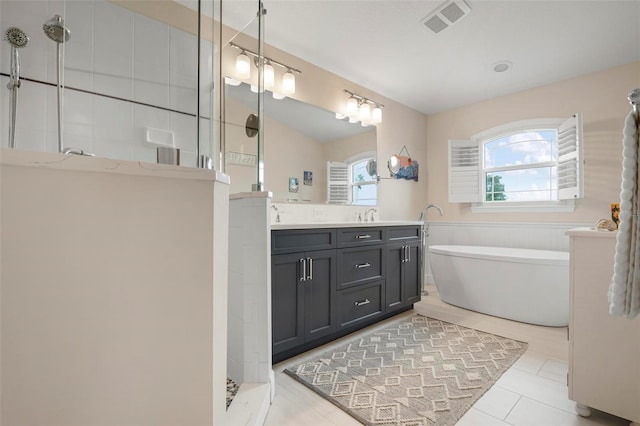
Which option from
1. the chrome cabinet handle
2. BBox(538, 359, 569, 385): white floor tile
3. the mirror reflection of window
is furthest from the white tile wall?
the mirror reflection of window

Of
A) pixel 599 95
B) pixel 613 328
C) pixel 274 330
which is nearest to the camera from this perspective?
pixel 613 328

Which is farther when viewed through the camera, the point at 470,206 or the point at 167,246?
the point at 470,206

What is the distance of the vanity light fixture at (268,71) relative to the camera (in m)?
2.26

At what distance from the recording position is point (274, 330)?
1791 millimetres

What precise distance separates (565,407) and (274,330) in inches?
61.9

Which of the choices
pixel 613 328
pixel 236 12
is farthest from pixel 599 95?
pixel 236 12

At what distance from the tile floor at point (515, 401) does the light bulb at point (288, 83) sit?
2.16m

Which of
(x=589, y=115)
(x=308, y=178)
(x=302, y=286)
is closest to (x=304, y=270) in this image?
(x=302, y=286)

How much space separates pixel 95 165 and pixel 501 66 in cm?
348

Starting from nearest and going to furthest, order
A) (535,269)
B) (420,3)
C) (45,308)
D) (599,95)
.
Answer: (45,308) → (420,3) → (535,269) → (599,95)

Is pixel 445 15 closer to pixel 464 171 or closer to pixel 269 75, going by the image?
pixel 269 75

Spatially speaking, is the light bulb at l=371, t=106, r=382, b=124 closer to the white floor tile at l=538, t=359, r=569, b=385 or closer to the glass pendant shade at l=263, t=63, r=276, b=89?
the glass pendant shade at l=263, t=63, r=276, b=89

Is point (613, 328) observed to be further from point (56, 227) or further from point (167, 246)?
point (56, 227)

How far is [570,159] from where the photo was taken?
285cm
